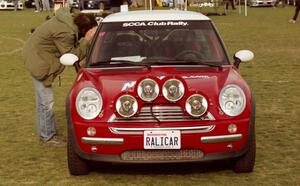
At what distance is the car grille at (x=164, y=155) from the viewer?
18.4 feet

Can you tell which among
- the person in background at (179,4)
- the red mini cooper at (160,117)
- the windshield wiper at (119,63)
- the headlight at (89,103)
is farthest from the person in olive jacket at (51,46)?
the person in background at (179,4)

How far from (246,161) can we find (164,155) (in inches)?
34.2

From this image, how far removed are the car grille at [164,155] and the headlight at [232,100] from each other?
451 millimetres

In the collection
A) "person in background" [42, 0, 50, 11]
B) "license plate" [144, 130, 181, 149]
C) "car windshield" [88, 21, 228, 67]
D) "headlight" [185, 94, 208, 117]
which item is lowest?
"person in background" [42, 0, 50, 11]

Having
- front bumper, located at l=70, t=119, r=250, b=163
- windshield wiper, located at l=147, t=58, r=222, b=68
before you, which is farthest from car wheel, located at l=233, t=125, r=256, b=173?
windshield wiper, located at l=147, t=58, r=222, b=68

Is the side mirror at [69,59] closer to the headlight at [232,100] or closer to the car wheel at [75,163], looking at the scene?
the car wheel at [75,163]

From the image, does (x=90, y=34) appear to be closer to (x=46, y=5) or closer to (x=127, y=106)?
(x=127, y=106)

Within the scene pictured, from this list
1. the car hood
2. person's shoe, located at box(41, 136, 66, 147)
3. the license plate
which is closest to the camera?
the license plate

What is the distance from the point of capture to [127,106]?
5555mm

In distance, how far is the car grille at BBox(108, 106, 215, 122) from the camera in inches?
219

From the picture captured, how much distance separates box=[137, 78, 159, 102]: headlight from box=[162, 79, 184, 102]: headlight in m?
0.08

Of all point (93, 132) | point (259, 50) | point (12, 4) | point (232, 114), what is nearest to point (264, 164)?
point (232, 114)

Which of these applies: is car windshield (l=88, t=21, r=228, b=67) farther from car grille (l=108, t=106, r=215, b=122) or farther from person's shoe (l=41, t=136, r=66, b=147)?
person's shoe (l=41, t=136, r=66, b=147)

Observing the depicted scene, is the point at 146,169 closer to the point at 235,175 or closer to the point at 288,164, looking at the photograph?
the point at 235,175
